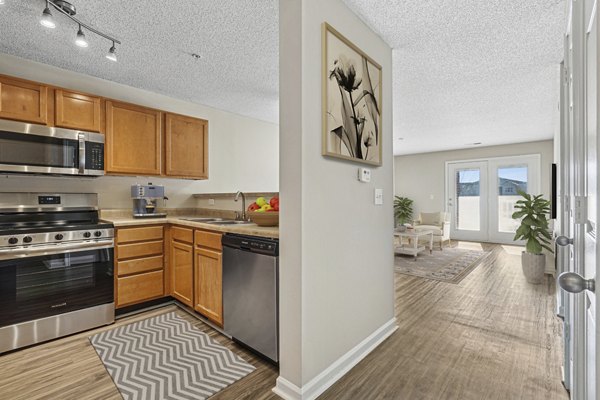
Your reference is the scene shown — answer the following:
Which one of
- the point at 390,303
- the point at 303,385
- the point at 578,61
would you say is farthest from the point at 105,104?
the point at 578,61

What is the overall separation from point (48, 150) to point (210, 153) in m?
1.94

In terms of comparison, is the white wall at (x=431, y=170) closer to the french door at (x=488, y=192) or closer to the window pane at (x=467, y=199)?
the french door at (x=488, y=192)

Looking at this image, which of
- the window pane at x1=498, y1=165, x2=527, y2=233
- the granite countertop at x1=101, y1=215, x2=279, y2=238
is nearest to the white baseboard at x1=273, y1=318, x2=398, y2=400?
the granite countertop at x1=101, y1=215, x2=279, y2=238

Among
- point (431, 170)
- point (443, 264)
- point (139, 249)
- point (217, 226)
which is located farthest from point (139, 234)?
point (431, 170)

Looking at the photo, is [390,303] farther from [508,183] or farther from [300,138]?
[508,183]

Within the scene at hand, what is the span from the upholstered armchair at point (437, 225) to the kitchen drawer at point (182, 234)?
493 centimetres

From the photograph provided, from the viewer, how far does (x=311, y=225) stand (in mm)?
1622

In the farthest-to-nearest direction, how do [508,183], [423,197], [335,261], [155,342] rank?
[423,197], [508,183], [155,342], [335,261]

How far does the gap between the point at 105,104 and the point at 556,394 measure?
4.30 m

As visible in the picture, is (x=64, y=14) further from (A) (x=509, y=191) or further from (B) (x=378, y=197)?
(A) (x=509, y=191)

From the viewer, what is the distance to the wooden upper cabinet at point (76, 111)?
2.63 metres

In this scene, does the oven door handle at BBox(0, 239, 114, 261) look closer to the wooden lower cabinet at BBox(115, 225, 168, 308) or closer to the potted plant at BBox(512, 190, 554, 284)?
the wooden lower cabinet at BBox(115, 225, 168, 308)

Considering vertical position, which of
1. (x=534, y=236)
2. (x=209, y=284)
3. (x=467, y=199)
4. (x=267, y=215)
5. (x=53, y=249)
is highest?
(x=467, y=199)

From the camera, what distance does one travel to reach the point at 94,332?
8.01 feet
